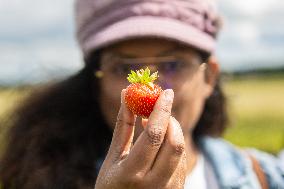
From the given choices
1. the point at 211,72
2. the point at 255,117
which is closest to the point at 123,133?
the point at 211,72

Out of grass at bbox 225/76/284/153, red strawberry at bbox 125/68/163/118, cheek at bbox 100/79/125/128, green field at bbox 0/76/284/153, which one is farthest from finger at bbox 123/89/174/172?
grass at bbox 225/76/284/153

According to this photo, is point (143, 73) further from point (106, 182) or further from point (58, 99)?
point (58, 99)

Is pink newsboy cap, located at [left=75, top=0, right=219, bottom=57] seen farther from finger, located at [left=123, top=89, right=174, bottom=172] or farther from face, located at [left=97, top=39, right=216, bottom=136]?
finger, located at [left=123, top=89, right=174, bottom=172]

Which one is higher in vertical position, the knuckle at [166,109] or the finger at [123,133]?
the knuckle at [166,109]

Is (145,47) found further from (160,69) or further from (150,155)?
(150,155)

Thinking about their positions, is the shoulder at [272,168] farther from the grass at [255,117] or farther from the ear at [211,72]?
the grass at [255,117]

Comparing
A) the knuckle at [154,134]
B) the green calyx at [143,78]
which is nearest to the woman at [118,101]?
→ the green calyx at [143,78]
